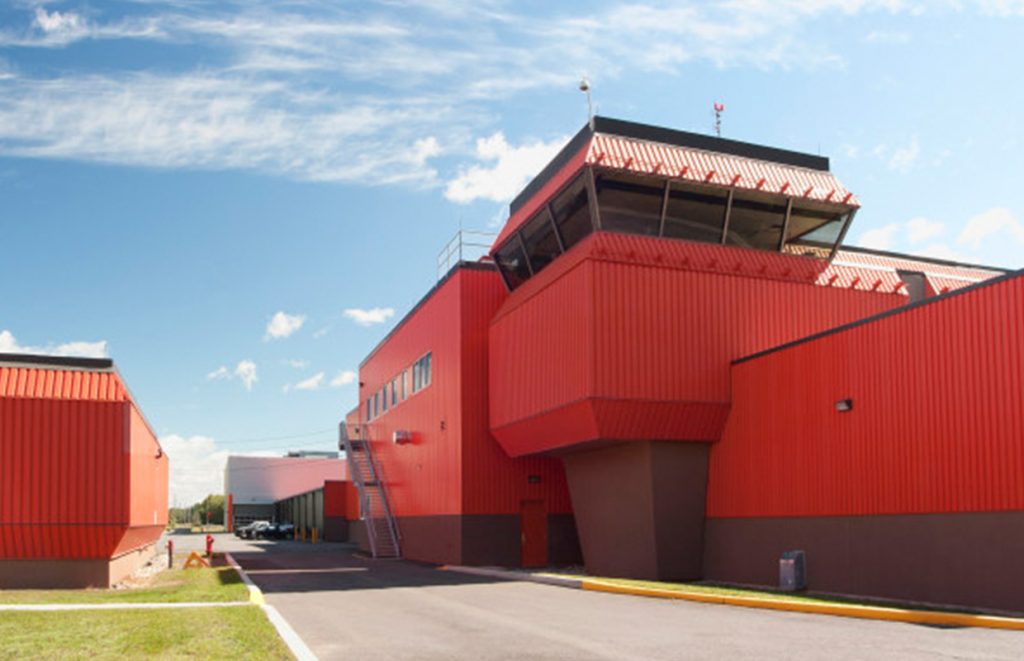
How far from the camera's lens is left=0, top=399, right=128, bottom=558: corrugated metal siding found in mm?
21047

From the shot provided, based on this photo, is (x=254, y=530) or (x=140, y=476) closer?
(x=140, y=476)

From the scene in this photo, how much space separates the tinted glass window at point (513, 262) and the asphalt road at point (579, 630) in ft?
36.0

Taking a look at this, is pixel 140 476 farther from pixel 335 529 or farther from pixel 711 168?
pixel 335 529

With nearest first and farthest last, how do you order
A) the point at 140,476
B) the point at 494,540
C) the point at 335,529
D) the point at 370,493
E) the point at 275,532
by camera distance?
the point at 140,476 → the point at 494,540 → the point at 370,493 → the point at 335,529 → the point at 275,532

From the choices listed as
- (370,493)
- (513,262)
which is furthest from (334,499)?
(513,262)

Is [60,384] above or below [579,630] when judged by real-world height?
above

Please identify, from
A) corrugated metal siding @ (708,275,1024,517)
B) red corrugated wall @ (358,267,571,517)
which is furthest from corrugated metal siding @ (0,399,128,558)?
corrugated metal siding @ (708,275,1024,517)

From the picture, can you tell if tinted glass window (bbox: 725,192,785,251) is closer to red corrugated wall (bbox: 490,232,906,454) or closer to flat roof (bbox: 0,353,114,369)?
red corrugated wall (bbox: 490,232,906,454)

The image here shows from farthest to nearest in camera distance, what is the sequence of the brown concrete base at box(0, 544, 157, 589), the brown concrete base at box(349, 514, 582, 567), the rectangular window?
the rectangular window, the brown concrete base at box(349, 514, 582, 567), the brown concrete base at box(0, 544, 157, 589)

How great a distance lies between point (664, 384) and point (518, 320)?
6.27m

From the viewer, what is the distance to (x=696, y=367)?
2345 centimetres

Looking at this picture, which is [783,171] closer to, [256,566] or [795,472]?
[795,472]

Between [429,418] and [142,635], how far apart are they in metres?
22.7

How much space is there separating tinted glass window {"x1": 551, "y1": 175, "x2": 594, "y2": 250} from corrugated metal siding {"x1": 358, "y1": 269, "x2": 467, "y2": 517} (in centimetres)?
682
